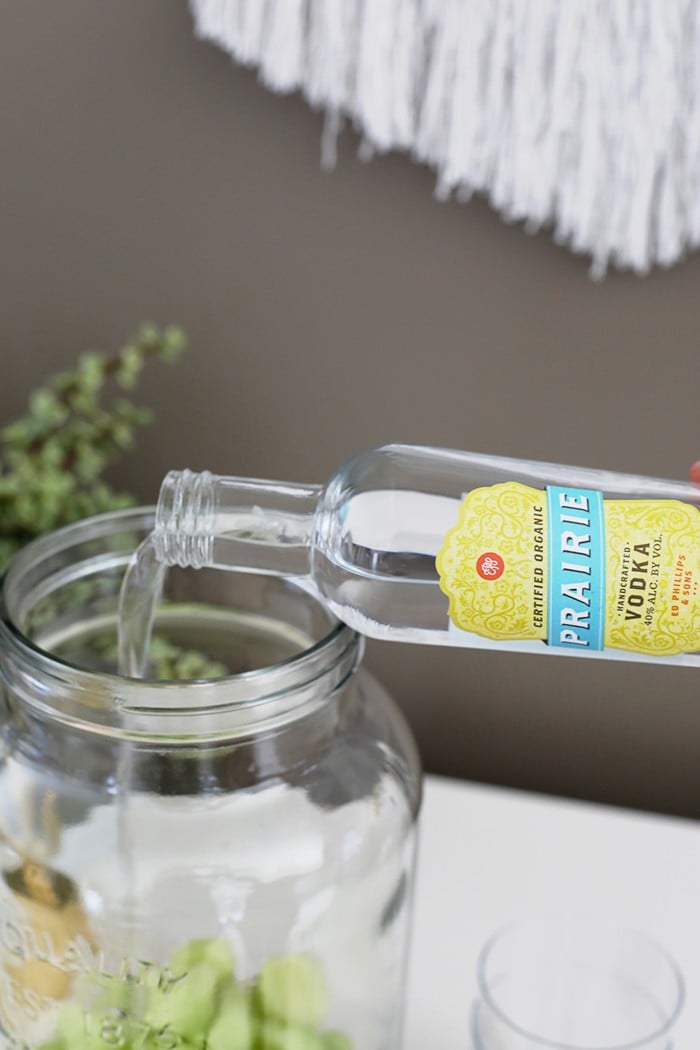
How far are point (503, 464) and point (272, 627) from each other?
220mm

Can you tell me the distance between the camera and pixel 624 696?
92 cm

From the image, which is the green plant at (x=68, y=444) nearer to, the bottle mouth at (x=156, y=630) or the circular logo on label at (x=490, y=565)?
the bottle mouth at (x=156, y=630)

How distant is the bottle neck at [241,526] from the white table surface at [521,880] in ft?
1.14

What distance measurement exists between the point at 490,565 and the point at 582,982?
0.40 metres

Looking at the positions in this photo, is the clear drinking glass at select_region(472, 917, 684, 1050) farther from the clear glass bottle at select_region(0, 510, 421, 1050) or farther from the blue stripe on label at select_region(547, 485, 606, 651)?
the blue stripe on label at select_region(547, 485, 606, 651)

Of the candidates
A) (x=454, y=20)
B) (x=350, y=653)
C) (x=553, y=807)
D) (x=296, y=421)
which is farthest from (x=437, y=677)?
(x=454, y=20)

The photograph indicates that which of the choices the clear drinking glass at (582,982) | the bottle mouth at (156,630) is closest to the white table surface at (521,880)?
the clear drinking glass at (582,982)

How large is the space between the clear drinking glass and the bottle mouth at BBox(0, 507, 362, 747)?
25 centimetres

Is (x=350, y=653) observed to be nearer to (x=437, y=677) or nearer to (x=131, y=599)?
(x=131, y=599)

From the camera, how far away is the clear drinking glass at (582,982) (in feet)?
2.29

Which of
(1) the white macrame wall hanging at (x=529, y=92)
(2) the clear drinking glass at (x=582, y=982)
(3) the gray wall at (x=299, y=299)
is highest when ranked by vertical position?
(1) the white macrame wall hanging at (x=529, y=92)

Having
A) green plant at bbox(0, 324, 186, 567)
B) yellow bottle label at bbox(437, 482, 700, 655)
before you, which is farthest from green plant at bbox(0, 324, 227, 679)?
yellow bottle label at bbox(437, 482, 700, 655)

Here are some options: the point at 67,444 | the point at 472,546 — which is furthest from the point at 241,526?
the point at 67,444

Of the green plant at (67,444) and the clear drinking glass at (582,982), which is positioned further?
the green plant at (67,444)
